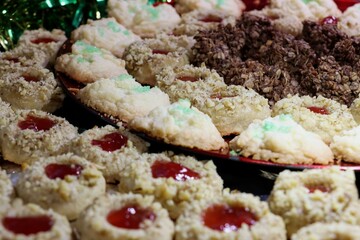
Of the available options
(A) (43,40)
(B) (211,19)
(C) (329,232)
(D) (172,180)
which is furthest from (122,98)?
(B) (211,19)

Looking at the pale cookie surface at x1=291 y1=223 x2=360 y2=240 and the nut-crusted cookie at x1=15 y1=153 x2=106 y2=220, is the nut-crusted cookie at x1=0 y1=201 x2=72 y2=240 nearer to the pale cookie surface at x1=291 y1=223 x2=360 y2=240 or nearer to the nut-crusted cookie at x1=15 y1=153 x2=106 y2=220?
the nut-crusted cookie at x1=15 y1=153 x2=106 y2=220

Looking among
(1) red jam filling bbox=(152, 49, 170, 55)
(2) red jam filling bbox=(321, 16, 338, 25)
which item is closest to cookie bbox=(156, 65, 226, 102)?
(1) red jam filling bbox=(152, 49, 170, 55)

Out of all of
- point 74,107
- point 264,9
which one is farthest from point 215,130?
point 264,9

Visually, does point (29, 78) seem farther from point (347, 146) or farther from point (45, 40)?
point (347, 146)

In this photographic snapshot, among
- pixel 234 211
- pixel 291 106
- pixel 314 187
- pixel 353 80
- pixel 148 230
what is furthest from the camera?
pixel 353 80

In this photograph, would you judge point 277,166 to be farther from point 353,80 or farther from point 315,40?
point 315,40
